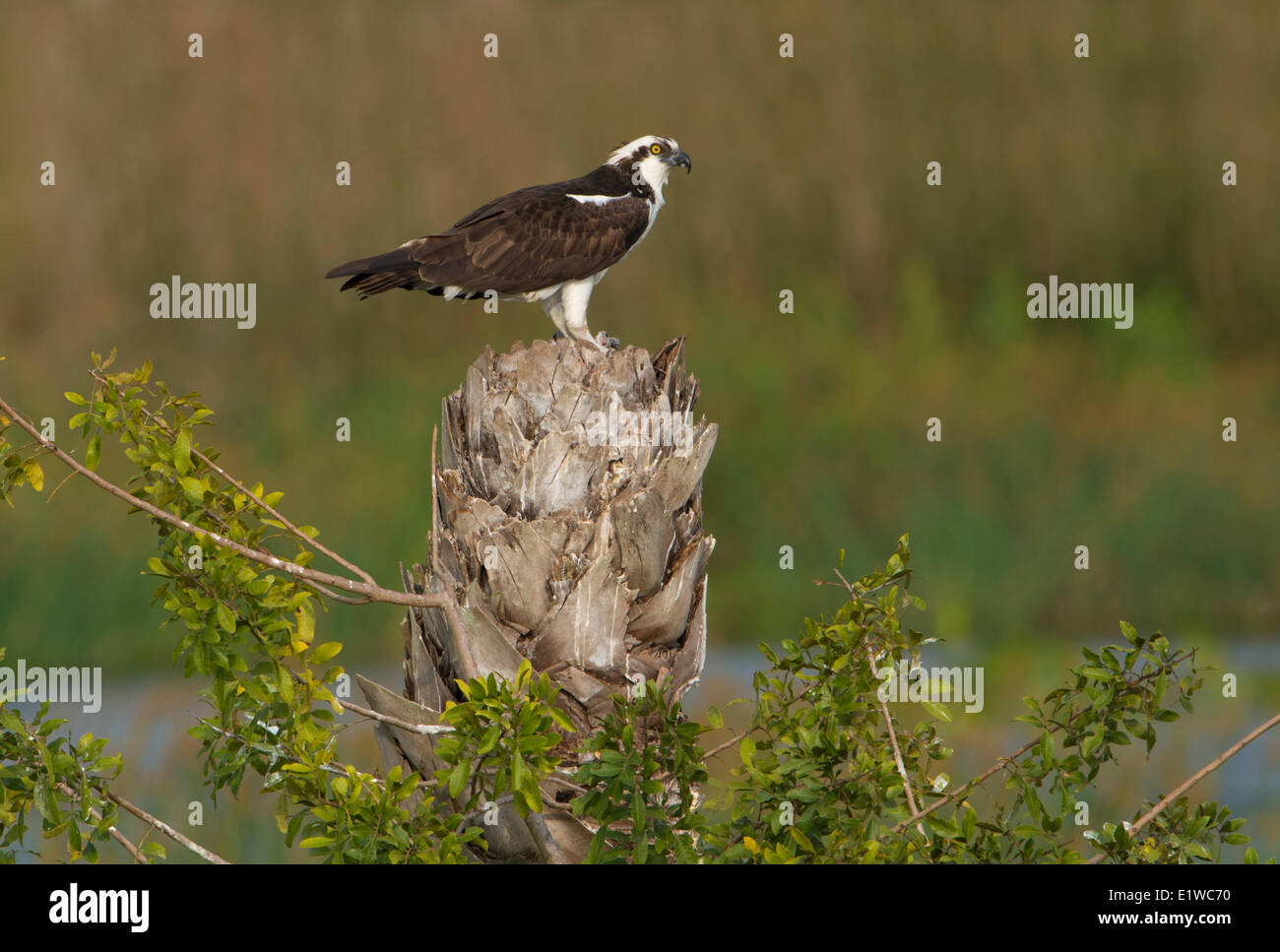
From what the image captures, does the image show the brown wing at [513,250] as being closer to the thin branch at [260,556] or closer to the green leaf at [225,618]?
the thin branch at [260,556]

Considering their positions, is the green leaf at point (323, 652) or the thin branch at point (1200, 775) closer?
the thin branch at point (1200, 775)

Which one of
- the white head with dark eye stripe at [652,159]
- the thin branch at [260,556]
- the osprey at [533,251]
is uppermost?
the white head with dark eye stripe at [652,159]

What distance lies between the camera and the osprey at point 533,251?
4.79 meters

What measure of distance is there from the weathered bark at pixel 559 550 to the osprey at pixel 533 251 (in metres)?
1.21

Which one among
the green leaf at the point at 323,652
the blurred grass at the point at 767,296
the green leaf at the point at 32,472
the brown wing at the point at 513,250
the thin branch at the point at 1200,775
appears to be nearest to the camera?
the thin branch at the point at 1200,775

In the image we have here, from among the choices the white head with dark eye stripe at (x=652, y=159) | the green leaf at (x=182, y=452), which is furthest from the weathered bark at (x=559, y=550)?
the white head with dark eye stripe at (x=652, y=159)

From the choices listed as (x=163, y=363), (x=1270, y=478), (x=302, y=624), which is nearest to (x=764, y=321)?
(x=1270, y=478)

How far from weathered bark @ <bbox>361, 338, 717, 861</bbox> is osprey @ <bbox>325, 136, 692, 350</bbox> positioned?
1207mm

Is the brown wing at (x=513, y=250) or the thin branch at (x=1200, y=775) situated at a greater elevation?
the brown wing at (x=513, y=250)

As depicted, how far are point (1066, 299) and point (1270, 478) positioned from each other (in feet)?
7.13

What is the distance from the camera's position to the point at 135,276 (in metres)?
11.1

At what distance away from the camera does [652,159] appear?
18.9ft

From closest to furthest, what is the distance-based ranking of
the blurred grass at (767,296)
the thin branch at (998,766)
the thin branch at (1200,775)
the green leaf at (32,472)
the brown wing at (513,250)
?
the thin branch at (1200,775)
the thin branch at (998,766)
the green leaf at (32,472)
the brown wing at (513,250)
the blurred grass at (767,296)

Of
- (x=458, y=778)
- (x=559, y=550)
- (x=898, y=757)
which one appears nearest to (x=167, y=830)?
(x=458, y=778)
